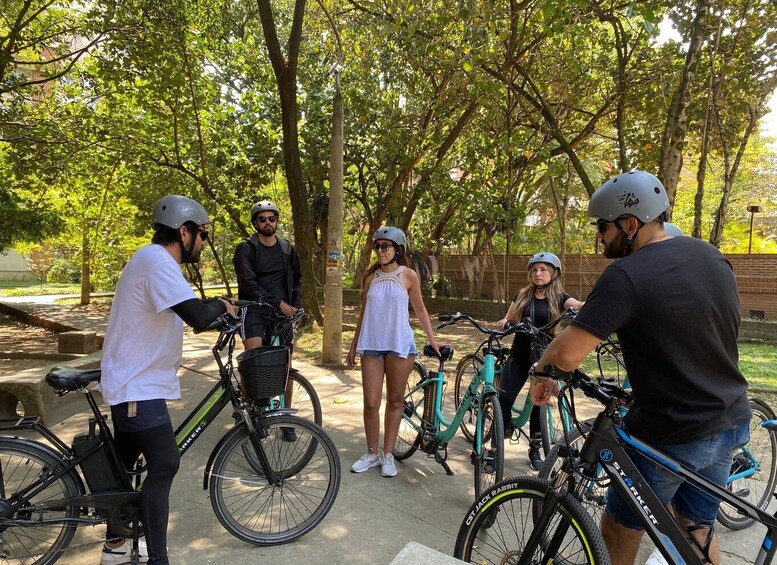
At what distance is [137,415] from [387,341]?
1875 mm

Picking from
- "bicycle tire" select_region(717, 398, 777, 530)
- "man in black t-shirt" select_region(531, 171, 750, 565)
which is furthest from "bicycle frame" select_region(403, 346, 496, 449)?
"bicycle tire" select_region(717, 398, 777, 530)

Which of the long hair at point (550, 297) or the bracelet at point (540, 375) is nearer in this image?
the bracelet at point (540, 375)

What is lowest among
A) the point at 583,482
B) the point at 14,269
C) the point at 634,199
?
the point at 14,269

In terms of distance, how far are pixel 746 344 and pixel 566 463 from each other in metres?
12.0

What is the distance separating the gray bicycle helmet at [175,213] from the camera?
266cm

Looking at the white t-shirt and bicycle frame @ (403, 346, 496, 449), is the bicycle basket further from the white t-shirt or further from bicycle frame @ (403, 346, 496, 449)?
bicycle frame @ (403, 346, 496, 449)

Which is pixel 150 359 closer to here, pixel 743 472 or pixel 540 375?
pixel 540 375

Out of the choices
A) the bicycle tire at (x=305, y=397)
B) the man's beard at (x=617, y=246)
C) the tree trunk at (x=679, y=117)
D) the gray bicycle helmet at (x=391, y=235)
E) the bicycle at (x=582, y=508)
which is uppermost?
the tree trunk at (x=679, y=117)

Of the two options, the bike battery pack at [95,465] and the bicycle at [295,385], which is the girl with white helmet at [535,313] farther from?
the bike battery pack at [95,465]

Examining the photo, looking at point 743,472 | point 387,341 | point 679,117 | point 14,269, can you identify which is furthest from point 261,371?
point 14,269

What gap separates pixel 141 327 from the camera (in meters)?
2.54

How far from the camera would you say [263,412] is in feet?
10.1

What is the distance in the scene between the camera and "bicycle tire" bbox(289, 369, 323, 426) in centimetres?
439

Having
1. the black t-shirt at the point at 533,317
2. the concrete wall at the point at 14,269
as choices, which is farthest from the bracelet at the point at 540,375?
the concrete wall at the point at 14,269
